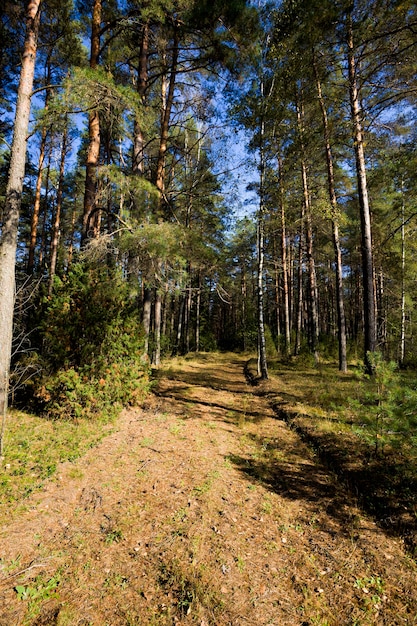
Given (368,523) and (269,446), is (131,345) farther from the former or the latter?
(368,523)

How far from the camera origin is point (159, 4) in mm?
7168

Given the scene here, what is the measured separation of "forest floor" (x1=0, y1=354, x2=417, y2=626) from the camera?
2316 millimetres

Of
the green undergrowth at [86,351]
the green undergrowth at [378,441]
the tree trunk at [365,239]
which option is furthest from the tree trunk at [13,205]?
the tree trunk at [365,239]

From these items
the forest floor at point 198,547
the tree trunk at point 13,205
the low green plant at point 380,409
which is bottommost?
the forest floor at point 198,547

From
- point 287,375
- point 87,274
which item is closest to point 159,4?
point 87,274

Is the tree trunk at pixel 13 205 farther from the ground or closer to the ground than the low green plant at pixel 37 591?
farther from the ground

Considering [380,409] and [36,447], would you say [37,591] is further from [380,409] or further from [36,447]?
[380,409]

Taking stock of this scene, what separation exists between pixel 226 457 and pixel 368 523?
2.32 m

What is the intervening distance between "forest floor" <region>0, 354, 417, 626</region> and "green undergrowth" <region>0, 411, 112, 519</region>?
0.57ft

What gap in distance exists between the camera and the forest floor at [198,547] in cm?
232

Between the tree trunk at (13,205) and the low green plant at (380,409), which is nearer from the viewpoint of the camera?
the low green plant at (380,409)

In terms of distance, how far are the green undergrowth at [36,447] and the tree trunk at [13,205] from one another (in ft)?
1.37

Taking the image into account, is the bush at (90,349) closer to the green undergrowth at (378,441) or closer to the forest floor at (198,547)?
the forest floor at (198,547)

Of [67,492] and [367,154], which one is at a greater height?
[367,154]
